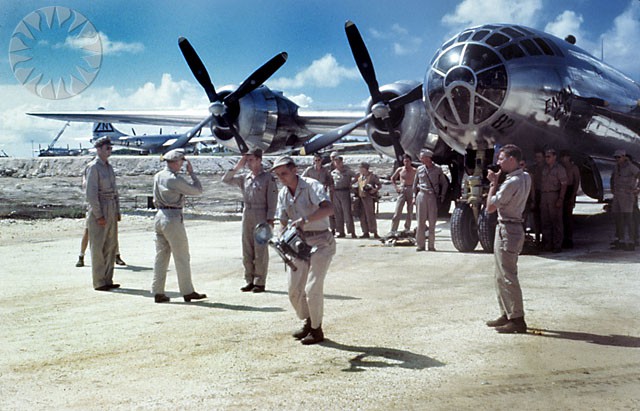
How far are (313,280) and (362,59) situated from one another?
1225 cm

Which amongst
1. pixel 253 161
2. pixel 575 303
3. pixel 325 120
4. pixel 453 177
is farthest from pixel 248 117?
pixel 575 303

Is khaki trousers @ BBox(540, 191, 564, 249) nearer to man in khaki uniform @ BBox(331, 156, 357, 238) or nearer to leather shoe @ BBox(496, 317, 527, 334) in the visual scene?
man in khaki uniform @ BBox(331, 156, 357, 238)

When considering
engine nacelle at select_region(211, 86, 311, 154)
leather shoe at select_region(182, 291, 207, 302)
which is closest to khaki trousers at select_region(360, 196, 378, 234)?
engine nacelle at select_region(211, 86, 311, 154)

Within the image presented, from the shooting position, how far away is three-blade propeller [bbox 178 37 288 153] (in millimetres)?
19172

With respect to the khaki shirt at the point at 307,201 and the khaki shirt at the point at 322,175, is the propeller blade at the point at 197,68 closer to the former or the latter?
the khaki shirt at the point at 322,175

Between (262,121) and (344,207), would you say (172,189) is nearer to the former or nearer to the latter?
(344,207)

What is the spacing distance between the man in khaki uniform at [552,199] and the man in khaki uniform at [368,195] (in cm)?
418

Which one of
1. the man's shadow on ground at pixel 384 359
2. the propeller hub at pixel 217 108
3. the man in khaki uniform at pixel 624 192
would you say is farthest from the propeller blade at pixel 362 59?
the man's shadow on ground at pixel 384 359

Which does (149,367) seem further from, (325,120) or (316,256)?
(325,120)

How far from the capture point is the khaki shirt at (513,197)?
596 cm

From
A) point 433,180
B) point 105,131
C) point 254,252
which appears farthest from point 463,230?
point 105,131

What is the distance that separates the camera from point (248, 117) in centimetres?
1955

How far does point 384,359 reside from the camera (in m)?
5.21

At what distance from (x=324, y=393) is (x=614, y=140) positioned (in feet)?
36.9
